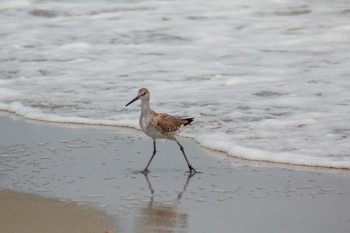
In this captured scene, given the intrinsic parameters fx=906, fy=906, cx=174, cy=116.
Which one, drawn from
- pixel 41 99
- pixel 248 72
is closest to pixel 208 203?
pixel 41 99

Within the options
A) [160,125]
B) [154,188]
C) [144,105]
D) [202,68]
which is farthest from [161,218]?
[202,68]

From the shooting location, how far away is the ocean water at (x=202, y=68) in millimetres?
7879

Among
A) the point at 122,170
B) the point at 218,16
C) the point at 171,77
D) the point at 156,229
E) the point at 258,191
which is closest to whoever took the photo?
the point at 156,229

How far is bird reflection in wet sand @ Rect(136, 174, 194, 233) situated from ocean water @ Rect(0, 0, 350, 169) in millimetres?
1459

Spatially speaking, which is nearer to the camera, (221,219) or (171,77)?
(221,219)

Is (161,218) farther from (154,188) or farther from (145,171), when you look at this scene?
(145,171)

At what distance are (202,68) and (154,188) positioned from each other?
4445 mm

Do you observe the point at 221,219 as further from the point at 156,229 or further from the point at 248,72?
the point at 248,72

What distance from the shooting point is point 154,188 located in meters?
6.35

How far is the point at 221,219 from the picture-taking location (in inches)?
218

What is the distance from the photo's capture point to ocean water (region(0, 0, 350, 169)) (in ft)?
25.8

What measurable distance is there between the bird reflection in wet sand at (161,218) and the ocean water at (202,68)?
4.79 feet

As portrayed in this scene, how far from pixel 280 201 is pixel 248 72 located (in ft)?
14.6

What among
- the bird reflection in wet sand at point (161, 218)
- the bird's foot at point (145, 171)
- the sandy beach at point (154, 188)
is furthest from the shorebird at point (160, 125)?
the bird reflection in wet sand at point (161, 218)
